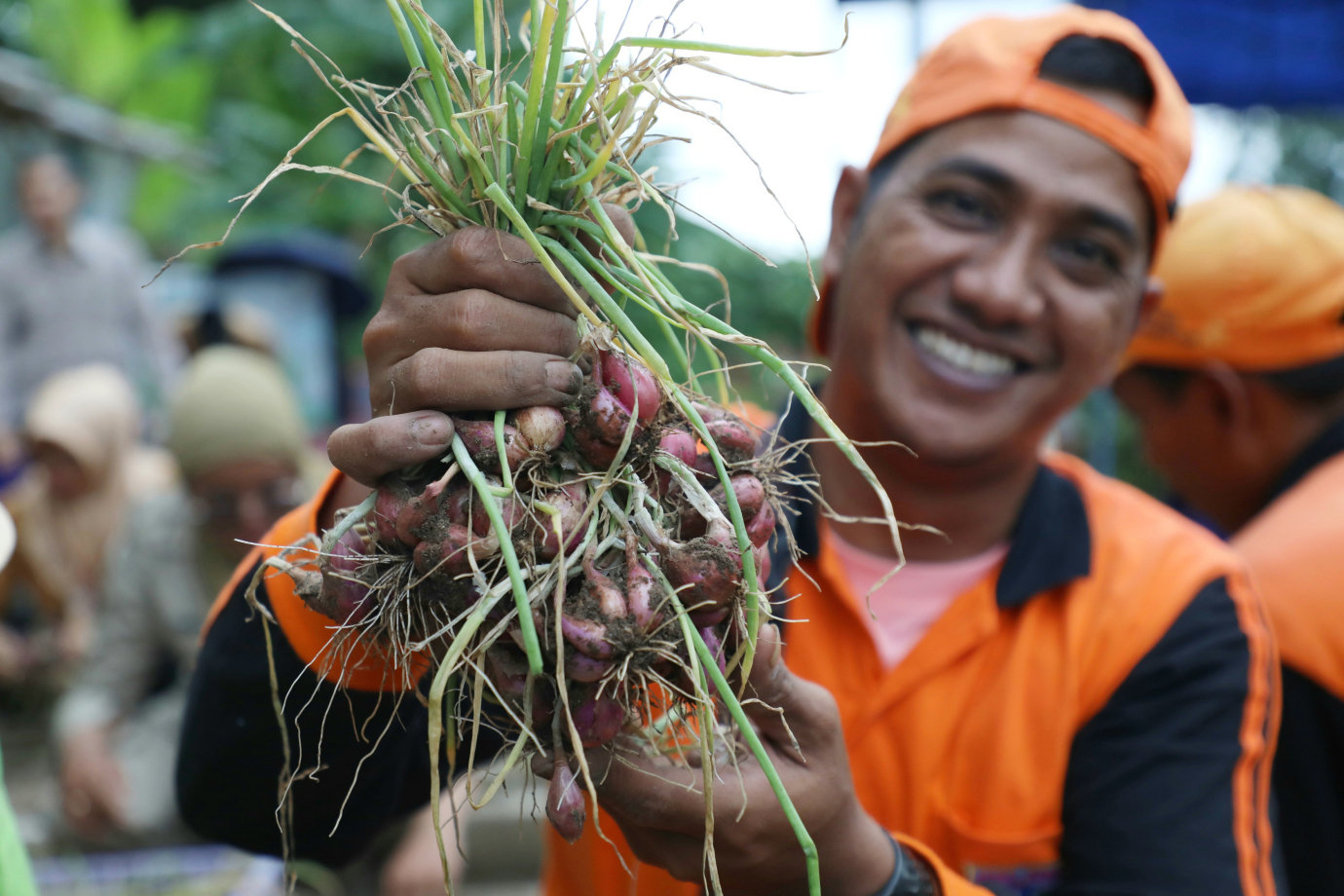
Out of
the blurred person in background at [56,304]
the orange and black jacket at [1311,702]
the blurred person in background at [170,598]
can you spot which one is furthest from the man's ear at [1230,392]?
the blurred person in background at [56,304]

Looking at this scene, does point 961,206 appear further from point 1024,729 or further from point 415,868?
point 415,868

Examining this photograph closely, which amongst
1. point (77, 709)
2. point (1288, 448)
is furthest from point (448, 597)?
point (77, 709)

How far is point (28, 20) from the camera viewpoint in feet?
32.5

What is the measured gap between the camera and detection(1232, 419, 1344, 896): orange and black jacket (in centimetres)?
182

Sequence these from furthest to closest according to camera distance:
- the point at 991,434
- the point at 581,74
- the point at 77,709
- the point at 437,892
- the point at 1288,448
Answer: the point at 77,709 < the point at 437,892 < the point at 1288,448 < the point at 991,434 < the point at 581,74

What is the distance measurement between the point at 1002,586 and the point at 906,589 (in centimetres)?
16

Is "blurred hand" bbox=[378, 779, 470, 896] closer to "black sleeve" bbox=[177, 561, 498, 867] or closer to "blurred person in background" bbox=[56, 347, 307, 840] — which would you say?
"blurred person in background" bbox=[56, 347, 307, 840]

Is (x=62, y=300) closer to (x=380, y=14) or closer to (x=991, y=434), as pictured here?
(x=380, y=14)

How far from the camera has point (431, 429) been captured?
887mm

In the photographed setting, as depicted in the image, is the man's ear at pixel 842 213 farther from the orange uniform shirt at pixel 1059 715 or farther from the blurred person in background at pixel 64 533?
the blurred person in background at pixel 64 533

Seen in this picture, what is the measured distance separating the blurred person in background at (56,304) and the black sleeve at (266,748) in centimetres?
414

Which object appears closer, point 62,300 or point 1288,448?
point 1288,448

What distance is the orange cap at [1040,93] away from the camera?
5.15 feet

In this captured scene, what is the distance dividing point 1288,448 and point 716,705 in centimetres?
202
